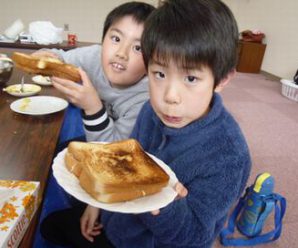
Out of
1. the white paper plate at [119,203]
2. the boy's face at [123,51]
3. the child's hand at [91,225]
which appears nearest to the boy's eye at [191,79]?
the white paper plate at [119,203]

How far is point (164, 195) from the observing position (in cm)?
57

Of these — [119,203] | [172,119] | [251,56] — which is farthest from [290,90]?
[119,203]

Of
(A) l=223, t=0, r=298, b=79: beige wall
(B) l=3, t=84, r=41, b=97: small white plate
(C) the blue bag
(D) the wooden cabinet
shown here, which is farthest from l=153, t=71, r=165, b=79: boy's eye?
(D) the wooden cabinet

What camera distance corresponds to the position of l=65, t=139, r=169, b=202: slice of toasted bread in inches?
21.7

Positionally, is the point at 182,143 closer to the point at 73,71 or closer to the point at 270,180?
the point at 73,71

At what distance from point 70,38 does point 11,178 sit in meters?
Result: 2.64

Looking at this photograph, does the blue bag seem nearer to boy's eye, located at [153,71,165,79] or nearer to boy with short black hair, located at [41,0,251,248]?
boy with short black hair, located at [41,0,251,248]

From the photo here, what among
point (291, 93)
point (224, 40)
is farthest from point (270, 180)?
point (291, 93)

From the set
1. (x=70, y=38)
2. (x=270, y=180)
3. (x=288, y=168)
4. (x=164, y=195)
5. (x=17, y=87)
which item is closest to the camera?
(x=164, y=195)

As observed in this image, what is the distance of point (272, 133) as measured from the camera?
2.91 m

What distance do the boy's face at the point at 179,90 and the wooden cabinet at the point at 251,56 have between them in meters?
5.29

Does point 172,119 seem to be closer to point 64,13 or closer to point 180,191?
point 180,191

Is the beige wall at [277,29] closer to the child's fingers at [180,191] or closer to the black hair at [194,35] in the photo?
the black hair at [194,35]

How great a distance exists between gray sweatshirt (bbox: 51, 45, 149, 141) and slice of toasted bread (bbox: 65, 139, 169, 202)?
31 centimetres
